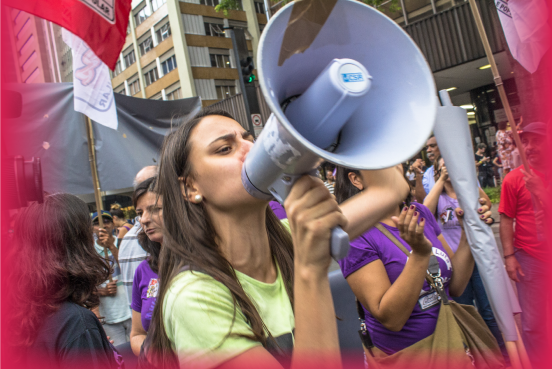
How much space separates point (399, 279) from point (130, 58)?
2694 centimetres

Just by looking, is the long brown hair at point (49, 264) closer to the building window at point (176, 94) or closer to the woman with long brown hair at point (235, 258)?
the woman with long brown hair at point (235, 258)

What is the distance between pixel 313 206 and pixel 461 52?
25.8ft

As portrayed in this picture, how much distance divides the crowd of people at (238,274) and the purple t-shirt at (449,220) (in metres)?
1.34

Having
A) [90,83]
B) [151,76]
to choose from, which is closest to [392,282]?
[90,83]

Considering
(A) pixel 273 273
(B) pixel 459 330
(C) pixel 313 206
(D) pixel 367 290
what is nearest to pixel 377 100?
(C) pixel 313 206

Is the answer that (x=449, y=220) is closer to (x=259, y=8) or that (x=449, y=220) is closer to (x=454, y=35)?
(x=454, y=35)

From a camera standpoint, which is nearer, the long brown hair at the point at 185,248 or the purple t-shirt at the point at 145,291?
the long brown hair at the point at 185,248

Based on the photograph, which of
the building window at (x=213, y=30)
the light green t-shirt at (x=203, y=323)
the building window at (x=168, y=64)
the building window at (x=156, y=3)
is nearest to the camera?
the light green t-shirt at (x=203, y=323)

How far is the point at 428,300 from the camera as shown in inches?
64.8

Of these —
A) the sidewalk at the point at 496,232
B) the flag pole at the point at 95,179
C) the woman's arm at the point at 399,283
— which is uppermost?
the flag pole at the point at 95,179

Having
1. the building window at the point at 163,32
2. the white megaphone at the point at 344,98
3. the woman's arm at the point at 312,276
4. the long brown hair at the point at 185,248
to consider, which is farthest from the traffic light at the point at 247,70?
the building window at the point at 163,32

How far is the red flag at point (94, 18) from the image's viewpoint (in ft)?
10.4

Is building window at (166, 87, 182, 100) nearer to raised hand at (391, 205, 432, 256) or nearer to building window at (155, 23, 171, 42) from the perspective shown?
building window at (155, 23, 171, 42)

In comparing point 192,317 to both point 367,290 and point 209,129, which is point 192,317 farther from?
point 367,290
